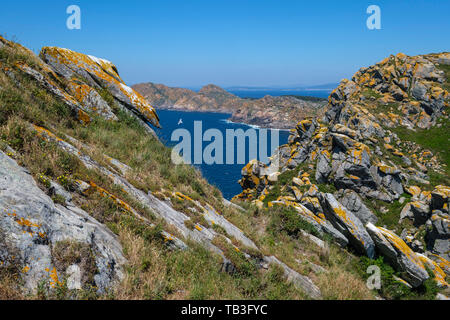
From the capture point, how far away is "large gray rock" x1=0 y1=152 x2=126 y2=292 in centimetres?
360

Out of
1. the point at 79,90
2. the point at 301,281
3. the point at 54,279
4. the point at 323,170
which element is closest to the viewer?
the point at 54,279

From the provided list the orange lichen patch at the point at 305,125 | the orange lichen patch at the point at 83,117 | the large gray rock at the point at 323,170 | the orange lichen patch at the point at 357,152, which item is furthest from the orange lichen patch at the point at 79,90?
the orange lichen patch at the point at 305,125

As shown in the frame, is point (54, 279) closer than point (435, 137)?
Yes

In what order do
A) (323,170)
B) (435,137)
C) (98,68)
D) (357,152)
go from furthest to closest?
(435,137) → (323,170) → (357,152) → (98,68)

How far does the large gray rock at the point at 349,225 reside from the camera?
1052 centimetres

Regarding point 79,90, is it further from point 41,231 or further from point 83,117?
point 41,231

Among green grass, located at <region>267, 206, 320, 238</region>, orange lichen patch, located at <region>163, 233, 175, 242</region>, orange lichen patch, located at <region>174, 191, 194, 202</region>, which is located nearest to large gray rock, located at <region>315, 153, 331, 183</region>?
green grass, located at <region>267, 206, 320, 238</region>

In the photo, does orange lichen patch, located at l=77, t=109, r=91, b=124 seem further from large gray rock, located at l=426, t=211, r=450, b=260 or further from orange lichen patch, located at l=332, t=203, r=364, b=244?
large gray rock, located at l=426, t=211, r=450, b=260

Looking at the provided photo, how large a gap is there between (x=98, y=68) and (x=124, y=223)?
13.4 m

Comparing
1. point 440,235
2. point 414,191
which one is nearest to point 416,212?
point 440,235

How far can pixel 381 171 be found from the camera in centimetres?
3584

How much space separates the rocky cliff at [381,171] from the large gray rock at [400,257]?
0.04 meters

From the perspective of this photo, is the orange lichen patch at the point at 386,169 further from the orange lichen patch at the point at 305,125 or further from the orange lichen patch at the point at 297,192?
the orange lichen patch at the point at 305,125
